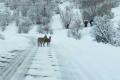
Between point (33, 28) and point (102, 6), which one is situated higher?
point (102, 6)

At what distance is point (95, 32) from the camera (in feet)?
174

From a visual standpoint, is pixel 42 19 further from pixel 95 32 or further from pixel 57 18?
pixel 95 32

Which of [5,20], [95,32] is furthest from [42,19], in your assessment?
[95,32]

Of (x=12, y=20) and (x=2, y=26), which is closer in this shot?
(x=2, y=26)

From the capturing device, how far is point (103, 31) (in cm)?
5222

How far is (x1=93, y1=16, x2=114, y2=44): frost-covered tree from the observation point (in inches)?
2050

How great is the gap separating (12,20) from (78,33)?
145 feet

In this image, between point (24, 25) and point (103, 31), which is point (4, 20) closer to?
point (24, 25)

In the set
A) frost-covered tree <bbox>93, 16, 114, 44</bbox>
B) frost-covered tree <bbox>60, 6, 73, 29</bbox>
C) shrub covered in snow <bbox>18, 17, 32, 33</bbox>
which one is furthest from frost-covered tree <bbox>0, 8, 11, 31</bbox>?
frost-covered tree <bbox>93, 16, 114, 44</bbox>

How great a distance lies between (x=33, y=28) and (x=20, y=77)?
272 feet

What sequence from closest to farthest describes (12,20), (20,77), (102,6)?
(20,77), (102,6), (12,20)

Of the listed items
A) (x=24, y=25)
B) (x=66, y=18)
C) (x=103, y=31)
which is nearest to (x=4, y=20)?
(x=24, y=25)

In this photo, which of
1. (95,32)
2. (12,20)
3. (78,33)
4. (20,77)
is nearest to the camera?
(20,77)

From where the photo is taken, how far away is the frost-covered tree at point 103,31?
5206 cm
